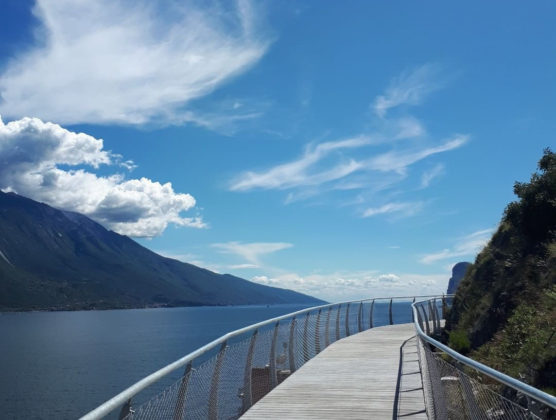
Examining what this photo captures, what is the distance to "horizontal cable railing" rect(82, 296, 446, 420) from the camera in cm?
414

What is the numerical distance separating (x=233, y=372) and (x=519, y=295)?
26.0 ft

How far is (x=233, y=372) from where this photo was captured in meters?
7.34

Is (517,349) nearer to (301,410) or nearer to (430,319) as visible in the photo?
(301,410)

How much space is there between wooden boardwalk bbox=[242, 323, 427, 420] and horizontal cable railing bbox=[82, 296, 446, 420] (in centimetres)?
30

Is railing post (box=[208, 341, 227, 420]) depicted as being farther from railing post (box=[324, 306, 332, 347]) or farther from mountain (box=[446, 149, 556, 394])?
railing post (box=[324, 306, 332, 347])

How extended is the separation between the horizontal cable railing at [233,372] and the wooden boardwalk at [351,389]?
0.30 meters

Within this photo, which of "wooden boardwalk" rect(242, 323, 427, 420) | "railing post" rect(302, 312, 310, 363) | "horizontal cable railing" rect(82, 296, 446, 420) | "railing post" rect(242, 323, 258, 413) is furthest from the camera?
"railing post" rect(302, 312, 310, 363)

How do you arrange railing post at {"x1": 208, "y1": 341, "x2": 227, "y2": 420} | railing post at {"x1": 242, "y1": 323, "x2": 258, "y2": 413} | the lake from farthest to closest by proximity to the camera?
the lake < railing post at {"x1": 242, "y1": 323, "x2": 258, "y2": 413} < railing post at {"x1": 208, "y1": 341, "x2": 227, "y2": 420}

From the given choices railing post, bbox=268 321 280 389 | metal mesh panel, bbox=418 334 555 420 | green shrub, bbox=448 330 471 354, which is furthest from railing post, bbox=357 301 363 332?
metal mesh panel, bbox=418 334 555 420

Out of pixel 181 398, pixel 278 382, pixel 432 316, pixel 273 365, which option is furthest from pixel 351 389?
pixel 432 316

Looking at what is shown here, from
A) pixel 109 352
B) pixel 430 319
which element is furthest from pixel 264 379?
Result: pixel 109 352

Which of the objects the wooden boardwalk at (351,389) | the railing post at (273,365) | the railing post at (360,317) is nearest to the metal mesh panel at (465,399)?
the wooden boardwalk at (351,389)

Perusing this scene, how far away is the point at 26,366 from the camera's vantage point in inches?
2549

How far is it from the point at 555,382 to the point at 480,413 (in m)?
4.02
